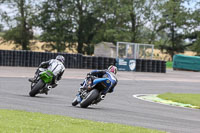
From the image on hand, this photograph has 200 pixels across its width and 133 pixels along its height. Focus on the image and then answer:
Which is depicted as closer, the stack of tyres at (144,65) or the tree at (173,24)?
the stack of tyres at (144,65)

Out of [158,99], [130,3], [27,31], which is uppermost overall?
[130,3]

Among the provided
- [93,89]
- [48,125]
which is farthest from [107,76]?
[48,125]

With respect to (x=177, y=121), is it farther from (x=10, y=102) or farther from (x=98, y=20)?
(x=98, y=20)

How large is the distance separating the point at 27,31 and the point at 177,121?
4586cm

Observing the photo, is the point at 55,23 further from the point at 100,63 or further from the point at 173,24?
the point at 100,63

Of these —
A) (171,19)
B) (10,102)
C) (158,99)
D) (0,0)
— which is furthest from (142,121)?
(171,19)

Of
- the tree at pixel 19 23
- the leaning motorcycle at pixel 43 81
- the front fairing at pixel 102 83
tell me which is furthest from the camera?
the tree at pixel 19 23

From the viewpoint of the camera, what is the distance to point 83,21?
5741cm

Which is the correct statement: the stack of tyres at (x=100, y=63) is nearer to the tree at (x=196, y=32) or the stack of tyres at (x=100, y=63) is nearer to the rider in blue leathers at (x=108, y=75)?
the rider in blue leathers at (x=108, y=75)

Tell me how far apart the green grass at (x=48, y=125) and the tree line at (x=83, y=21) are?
148 ft

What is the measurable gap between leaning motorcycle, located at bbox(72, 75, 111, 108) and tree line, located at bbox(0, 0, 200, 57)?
138ft

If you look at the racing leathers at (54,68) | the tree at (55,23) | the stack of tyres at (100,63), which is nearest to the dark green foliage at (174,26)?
the tree at (55,23)

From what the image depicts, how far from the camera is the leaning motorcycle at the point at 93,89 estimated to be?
11977mm

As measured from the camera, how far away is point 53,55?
33.2 meters
